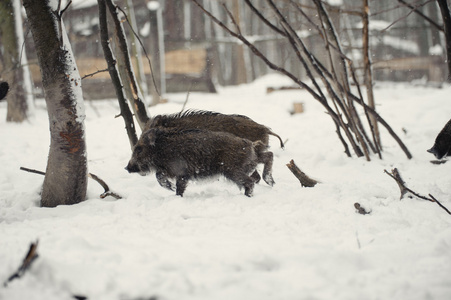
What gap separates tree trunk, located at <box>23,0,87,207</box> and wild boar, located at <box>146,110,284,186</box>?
1053 millimetres

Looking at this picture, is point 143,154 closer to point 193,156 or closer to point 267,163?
point 193,156

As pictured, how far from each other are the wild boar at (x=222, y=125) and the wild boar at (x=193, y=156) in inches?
7.0

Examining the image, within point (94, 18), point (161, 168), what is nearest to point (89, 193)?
point (161, 168)

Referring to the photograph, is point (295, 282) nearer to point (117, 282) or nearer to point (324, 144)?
point (117, 282)

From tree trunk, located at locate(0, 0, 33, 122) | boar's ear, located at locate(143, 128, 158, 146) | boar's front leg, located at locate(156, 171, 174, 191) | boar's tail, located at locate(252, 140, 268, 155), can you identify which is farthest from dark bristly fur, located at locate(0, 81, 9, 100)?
tree trunk, located at locate(0, 0, 33, 122)

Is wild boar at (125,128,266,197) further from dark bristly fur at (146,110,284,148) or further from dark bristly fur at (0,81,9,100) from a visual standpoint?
dark bristly fur at (0,81,9,100)

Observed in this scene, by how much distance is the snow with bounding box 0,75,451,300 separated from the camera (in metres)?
2.11

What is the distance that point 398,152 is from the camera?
245 inches

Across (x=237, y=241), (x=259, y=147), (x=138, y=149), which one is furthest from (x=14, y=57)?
(x=237, y=241)

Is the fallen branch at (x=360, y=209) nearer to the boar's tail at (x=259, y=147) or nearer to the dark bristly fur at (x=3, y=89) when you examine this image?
the boar's tail at (x=259, y=147)

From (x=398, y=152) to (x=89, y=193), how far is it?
463cm

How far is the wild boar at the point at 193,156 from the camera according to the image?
419 cm

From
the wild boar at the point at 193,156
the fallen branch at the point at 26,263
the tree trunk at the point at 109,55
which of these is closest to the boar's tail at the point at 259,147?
the wild boar at the point at 193,156

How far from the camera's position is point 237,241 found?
8.85 ft
